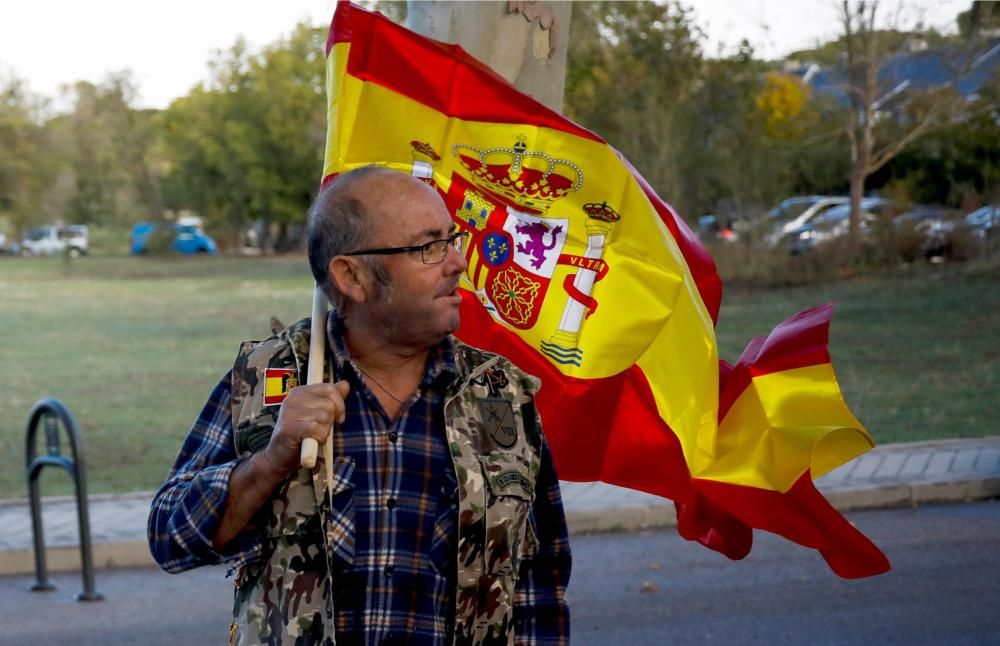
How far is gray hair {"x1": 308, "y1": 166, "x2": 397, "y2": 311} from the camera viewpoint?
2.84 meters

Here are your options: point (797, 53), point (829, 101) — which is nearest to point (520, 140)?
point (797, 53)

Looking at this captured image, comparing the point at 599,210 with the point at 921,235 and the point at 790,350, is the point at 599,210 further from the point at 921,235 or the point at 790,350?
the point at 921,235

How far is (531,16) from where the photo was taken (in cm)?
536

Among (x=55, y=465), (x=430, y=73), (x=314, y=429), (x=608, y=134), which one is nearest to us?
(x=314, y=429)

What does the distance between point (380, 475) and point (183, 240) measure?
61.1 metres

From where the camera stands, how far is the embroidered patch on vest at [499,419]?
9.17 feet

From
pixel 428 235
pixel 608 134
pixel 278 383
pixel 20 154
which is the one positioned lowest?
pixel 20 154

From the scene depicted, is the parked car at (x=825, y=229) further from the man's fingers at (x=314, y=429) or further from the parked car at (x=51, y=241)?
the parked car at (x=51, y=241)

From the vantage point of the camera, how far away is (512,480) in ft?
9.07

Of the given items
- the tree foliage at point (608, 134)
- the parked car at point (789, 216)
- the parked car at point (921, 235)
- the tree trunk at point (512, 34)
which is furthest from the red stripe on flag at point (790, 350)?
the parked car at point (921, 235)

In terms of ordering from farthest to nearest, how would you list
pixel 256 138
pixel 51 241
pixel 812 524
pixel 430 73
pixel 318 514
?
1. pixel 51 241
2. pixel 256 138
3. pixel 430 73
4. pixel 812 524
5. pixel 318 514

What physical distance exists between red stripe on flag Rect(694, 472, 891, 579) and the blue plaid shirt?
1.27 meters

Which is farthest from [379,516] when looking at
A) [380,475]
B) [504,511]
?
[504,511]

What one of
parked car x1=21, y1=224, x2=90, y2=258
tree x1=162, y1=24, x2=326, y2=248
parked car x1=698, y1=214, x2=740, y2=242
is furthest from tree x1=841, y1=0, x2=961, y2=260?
parked car x1=21, y1=224, x2=90, y2=258
